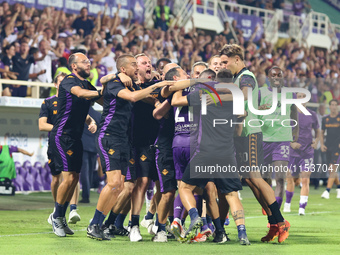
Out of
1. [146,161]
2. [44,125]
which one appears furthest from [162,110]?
[44,125]

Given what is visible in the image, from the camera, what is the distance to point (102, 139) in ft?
25.4

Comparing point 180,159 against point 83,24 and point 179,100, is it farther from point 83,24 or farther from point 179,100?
point 83,24

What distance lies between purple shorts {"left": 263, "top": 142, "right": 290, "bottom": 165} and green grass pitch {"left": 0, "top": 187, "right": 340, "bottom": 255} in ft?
3.33

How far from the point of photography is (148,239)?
8.06m

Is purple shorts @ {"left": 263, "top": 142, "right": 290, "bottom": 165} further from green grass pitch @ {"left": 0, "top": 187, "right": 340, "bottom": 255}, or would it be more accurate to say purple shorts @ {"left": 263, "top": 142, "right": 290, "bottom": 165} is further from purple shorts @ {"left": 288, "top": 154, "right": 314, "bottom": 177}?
purple shorts @ {"left": 288, "top": 154, "right": 314, "bottom": 177}

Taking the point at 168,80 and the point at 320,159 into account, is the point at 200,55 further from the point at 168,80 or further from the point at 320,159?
the point at 168,80

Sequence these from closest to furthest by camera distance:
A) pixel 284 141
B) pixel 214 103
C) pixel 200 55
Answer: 1. pixel 214 103
2. pixel 284 141
3. pixel 200 55

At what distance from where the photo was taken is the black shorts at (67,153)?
812 centimetres

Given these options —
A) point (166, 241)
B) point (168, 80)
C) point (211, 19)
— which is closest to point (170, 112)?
point (168, 80)

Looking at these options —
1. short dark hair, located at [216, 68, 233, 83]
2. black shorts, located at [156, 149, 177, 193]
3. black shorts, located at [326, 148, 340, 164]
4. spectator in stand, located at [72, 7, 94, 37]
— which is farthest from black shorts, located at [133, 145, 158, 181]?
spectator in stand, located at [72, 7, 94, 37]

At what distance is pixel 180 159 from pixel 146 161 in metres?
0.65

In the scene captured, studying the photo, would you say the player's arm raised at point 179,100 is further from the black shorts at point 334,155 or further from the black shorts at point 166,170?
the black shorts at point 334,155

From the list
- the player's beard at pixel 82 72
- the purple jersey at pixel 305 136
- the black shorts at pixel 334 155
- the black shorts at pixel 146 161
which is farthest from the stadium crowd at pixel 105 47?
the black shorts at pixel 146 161

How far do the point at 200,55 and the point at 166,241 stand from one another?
15.9 m
